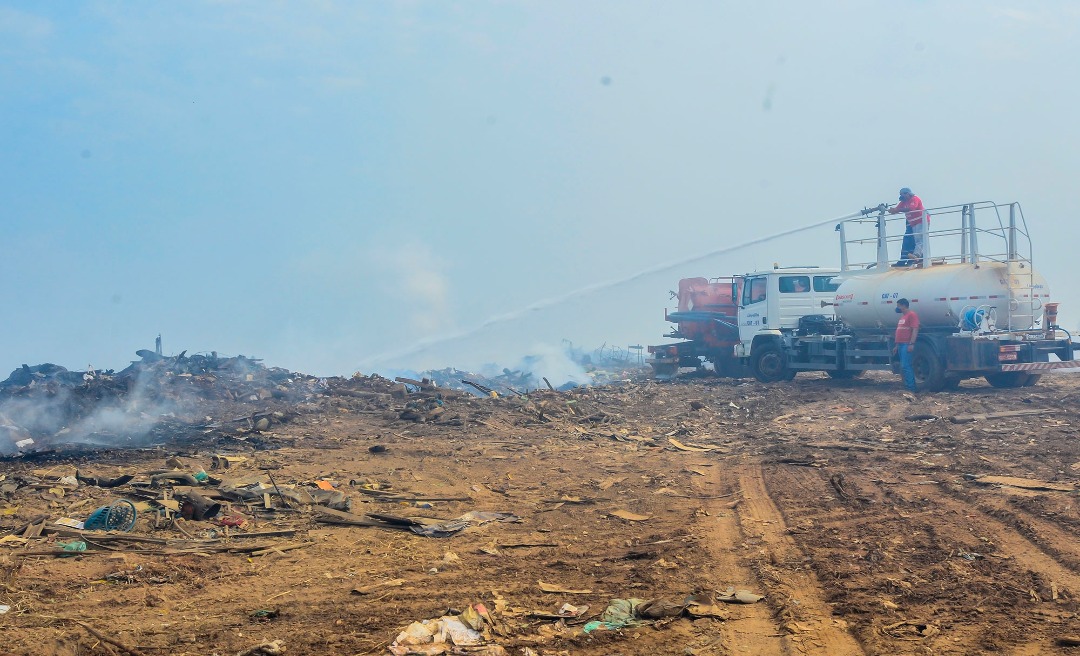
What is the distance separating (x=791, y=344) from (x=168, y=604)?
18420 millimetres

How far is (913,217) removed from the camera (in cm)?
1881

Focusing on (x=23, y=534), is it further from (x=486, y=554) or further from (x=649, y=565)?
(x=649, y=565)

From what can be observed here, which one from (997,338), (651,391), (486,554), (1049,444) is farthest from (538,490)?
(651,391)

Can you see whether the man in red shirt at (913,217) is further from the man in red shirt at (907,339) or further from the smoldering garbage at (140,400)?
the smoldering garbage at (140,400)

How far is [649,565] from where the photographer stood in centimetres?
657

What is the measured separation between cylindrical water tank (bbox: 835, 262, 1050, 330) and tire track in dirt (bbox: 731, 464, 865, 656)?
34.0 ft

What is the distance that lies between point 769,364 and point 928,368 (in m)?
5.30

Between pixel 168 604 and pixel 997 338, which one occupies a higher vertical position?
pixel 997 338

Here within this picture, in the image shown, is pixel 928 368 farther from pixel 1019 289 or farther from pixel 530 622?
pixel 530 622

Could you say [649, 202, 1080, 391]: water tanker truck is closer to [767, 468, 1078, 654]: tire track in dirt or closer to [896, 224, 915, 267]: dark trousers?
[896, 224, 915, 267]: dark trousers

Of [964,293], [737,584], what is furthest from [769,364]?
[737,584]

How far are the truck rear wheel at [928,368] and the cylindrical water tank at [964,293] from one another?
0.55 metres

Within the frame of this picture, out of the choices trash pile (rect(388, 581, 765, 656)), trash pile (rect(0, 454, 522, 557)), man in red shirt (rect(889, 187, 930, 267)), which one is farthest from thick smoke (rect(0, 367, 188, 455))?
man in red shirt (rect(889, 187, 930, 267))

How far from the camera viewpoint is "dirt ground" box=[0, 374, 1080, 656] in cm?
505
